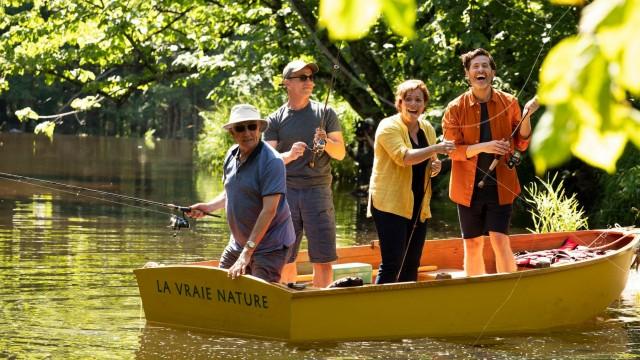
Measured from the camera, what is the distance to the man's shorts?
26.0 feet

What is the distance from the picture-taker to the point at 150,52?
828 inches

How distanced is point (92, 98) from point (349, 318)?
42.8ft

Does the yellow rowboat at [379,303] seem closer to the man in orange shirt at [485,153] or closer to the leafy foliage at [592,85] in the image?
the man in orange shirt at [485,153]

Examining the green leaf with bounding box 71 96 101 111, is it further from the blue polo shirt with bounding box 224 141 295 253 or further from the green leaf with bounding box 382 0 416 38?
the green leaf with bounding box 382 0 416 38

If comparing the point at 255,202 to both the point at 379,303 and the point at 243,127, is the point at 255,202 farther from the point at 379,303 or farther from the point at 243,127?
the point at 379,303

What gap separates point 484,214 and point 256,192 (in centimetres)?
181

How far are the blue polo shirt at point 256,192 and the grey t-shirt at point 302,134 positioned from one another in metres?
0.58

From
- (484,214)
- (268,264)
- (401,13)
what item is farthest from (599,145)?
(484,214)

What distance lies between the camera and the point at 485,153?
7949 millimetres

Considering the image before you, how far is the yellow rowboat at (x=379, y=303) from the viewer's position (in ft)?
24.2

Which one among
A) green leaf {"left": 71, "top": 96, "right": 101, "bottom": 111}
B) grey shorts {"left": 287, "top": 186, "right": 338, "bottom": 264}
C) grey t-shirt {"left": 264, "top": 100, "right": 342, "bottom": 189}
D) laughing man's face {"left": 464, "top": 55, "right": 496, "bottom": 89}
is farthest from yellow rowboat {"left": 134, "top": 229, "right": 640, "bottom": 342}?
green leaf {"left": 71, "top": 96, "right": 101, "bottom": 111}

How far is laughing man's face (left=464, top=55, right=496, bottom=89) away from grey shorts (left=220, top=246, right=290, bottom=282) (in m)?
1.64

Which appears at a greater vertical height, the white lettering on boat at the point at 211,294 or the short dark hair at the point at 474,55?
the short dark hair at the point at 474,55

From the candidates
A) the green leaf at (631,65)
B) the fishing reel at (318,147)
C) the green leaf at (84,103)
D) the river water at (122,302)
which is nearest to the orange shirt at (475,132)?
the fishing reel at (318,147)
